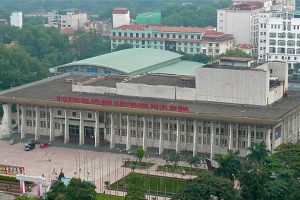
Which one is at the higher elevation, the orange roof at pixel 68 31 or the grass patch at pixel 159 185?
the orange roof at pixel 68 31

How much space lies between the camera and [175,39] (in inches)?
3866

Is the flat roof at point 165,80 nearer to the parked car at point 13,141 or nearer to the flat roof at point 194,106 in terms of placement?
the flat roof at point 194,106

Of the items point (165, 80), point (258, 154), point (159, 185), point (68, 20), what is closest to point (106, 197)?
point (159, 185)

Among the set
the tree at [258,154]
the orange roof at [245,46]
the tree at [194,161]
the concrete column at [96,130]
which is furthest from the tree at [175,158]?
the orange roof at [245,46]

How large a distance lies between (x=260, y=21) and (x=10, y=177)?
2167 inches

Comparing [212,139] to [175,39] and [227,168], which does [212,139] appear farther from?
[175,39]

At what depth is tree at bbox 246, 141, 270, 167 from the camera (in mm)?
45344

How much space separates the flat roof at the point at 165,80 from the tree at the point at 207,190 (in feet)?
61.8

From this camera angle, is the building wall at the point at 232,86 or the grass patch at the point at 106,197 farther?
the building wall at the point at 232,86

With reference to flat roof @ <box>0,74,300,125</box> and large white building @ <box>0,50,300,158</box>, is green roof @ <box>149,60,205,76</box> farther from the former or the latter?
flat roof @ <box>0,74,300,125</box>

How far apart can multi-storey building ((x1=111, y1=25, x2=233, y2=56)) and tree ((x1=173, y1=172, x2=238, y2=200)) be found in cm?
5925

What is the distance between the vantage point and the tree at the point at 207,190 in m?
36.8

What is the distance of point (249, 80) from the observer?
51.6 metres

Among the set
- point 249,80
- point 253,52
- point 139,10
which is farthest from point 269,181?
point 139,10
